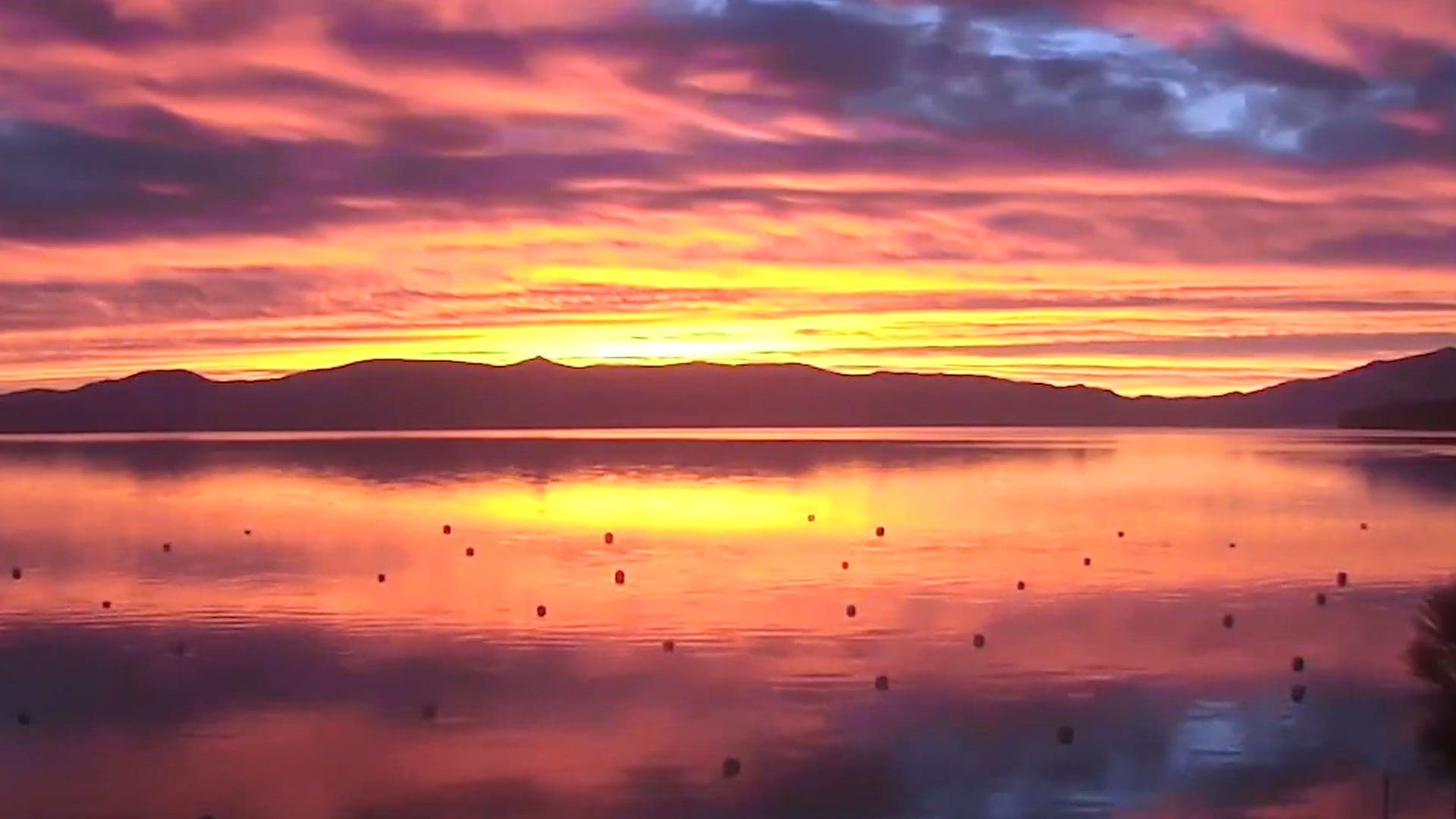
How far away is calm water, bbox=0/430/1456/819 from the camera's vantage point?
46.1ft

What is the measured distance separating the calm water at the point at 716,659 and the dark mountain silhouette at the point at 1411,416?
98313mm

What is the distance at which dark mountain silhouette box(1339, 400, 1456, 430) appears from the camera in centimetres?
13450

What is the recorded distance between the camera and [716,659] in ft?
64.2

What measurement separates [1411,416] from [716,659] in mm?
131887

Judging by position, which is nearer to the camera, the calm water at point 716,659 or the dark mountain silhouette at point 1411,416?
the calm water at point 716,659

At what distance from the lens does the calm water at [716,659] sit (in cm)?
Result: 1405

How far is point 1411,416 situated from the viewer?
139875 millimetres

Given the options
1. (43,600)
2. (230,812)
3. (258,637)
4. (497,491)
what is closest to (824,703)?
(230,812)

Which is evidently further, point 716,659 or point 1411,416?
point 1411,416

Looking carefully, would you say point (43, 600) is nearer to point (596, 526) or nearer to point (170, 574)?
point (170, 574)

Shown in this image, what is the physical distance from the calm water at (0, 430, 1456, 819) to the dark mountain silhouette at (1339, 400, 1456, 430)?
98.3 m

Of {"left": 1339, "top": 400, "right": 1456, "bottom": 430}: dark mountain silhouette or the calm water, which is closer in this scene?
the calm water

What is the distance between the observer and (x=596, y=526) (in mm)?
36500

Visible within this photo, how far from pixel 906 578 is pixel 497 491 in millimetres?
23398
